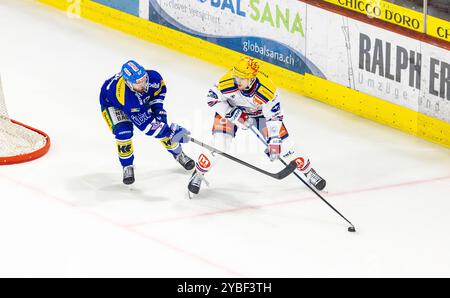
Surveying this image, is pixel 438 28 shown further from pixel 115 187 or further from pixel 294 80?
pixel 115 187

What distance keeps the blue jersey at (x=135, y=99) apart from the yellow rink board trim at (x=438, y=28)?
2660 mm

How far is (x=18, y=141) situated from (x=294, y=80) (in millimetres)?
3080

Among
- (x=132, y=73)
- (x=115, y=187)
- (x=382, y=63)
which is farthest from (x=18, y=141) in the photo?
(x=382, y=63)

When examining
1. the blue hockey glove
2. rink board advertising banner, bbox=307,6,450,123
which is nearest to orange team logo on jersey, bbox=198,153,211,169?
the blue hockey glove

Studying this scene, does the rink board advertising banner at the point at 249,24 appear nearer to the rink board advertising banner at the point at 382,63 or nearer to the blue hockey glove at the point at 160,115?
the rink board advertising banner at the point at 382,63

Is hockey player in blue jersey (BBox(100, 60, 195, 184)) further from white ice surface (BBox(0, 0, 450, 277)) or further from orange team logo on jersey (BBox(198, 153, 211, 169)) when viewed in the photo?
white ice surface (BBox(0, 0, 450, 277))

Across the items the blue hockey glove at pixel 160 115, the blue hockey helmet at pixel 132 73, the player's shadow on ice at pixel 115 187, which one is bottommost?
the player's shadow on ice at pixel 115 187

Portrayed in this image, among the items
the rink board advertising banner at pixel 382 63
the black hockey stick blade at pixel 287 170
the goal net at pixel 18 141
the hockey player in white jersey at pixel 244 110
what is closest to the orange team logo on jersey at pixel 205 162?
the hockey player in white jersey at pixel 244 110

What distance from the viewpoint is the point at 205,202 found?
10.1m

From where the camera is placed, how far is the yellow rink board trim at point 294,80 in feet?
38.1

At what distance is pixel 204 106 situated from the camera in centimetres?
1227
